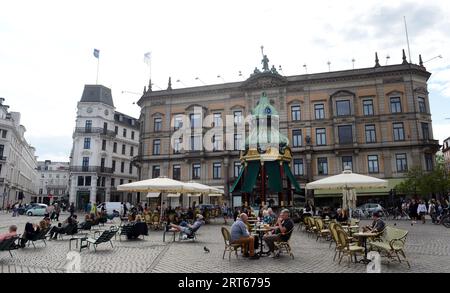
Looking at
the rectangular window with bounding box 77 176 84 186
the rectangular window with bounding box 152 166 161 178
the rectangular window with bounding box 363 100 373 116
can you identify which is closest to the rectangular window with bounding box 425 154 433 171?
the rectangular window with bounding box 363 100 373 116

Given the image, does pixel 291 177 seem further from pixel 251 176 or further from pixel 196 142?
pixel 196 142

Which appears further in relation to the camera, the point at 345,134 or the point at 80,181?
the point at 80,181

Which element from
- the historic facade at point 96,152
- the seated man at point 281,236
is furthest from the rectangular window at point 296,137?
the seated man at point 281,236

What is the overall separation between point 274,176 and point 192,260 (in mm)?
11644

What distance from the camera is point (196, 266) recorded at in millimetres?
9352

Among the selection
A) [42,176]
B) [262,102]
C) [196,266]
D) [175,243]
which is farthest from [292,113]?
[42,176]

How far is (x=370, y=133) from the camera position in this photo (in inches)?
1510

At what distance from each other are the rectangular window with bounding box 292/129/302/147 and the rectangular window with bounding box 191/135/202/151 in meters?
11.6

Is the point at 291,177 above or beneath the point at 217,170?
beneath

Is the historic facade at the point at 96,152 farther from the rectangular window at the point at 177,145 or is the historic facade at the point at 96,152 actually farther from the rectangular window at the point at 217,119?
the rectangular window at the point at 217,119

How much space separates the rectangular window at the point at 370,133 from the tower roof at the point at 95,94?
4265 cm

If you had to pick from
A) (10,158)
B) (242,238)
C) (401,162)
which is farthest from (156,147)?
(242,238)

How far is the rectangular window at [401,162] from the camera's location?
120 ft
